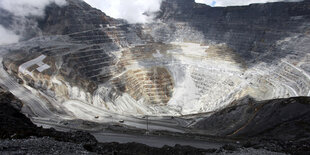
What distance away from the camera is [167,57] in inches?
3364

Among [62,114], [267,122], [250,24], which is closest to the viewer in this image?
[267,122]

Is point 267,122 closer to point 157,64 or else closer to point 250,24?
point 157,64

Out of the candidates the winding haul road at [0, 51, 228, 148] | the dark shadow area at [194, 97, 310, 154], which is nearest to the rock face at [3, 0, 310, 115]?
the winding haul road at [0, 51, 228, 148]

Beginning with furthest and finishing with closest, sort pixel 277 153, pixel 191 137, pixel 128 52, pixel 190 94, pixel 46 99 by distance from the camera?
1. pixel 128 52
2. pixel 190 94
3. pixel 46 99
4. pixel 191 137
5. pixel 277 153

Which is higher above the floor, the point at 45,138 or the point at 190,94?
the point at 190,94

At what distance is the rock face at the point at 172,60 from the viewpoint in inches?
2250

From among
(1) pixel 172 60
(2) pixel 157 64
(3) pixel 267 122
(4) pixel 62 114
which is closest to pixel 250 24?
(1) pixel 172 60

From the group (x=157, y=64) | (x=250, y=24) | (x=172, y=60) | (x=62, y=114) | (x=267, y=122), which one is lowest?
(x=267, y=122)

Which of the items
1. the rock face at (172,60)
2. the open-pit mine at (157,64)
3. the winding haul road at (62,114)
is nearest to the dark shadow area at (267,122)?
the winding haul road at (62,114)

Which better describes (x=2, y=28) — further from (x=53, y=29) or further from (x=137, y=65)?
(x=137, y=65)

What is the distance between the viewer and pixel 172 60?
274ft

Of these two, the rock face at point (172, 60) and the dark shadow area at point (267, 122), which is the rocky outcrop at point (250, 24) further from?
the dark shadow area at point (267, 122)

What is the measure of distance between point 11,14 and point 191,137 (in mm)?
75831

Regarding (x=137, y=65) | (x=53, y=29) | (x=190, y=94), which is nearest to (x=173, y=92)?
(x=190, y=94)
